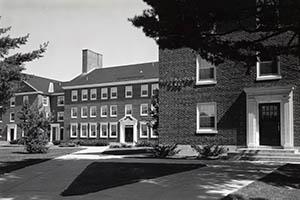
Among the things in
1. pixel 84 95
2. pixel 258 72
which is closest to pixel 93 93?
pixel 84 95

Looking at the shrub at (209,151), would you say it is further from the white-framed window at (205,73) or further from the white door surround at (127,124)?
the white door surround at (127,124)

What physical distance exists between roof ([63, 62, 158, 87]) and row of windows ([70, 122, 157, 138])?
19.2 feet

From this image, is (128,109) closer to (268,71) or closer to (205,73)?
(205,73)

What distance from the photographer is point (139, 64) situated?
5225 cm

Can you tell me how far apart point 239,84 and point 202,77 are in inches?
92.0

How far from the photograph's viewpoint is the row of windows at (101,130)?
152ft

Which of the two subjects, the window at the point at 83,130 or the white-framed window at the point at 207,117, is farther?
the window at the point at 83,130

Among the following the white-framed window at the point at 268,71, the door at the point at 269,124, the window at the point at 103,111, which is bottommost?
the door at the point at 269,124

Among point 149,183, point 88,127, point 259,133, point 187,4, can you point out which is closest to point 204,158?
point 259,133

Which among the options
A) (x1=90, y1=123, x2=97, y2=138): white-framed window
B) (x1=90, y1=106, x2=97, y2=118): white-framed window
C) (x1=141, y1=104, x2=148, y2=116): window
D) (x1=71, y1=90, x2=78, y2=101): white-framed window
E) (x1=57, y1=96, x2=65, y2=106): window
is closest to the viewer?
(x1=141, y1=104, x2=148, y2=116): window

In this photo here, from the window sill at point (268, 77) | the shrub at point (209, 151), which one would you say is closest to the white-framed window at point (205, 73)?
the window sill at point (268, 77)

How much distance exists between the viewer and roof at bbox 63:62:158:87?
160 feet

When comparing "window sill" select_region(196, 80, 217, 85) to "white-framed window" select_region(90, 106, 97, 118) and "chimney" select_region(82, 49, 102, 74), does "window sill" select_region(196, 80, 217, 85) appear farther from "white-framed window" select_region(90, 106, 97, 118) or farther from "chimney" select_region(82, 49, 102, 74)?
"chimney" select_region(82, 49, 102, 74)

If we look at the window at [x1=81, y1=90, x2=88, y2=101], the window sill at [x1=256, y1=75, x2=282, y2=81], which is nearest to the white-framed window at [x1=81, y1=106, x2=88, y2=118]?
the window at [x1=81, y1=90, x2=88, y2=101]
